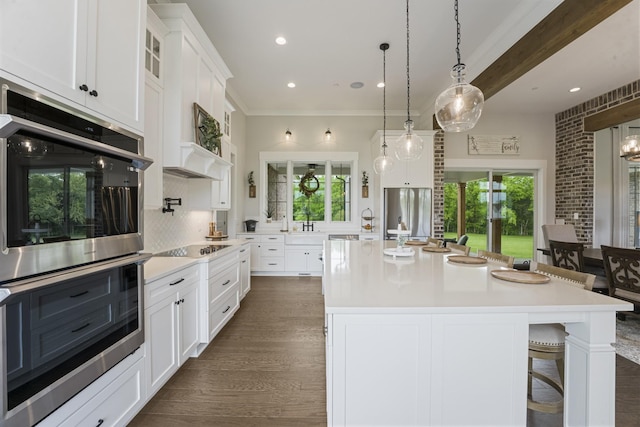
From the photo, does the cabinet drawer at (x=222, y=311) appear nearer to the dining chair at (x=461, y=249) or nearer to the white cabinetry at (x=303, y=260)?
the white cabinetry at (x=303, y=260)

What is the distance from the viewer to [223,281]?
9.41ft

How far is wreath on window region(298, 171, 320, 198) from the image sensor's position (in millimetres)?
5852

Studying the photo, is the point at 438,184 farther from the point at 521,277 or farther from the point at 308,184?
the point at 521,277

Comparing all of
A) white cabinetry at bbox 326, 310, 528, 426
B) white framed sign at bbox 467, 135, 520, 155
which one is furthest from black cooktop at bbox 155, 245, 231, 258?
white framed sign at bbox 467, 135, 520, 155

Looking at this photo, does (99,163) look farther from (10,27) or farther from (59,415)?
(59,415)

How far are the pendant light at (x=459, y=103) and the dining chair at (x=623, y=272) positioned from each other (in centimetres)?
203

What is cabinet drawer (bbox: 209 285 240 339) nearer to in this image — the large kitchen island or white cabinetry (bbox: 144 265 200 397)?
white cabinetry (bbox: 144 265 200 397)

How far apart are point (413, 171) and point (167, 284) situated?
4.36 meters

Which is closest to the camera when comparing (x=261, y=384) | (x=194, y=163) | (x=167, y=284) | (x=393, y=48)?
(x=167, y=284)

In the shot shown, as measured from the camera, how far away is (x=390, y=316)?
1.20m

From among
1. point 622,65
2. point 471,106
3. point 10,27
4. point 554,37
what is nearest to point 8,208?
point 10,27

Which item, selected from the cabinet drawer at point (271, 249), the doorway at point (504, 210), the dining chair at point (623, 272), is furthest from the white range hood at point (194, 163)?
the doorway at point (504, 210)

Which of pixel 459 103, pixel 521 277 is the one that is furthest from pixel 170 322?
pixel 459 103

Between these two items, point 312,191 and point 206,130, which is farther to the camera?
point 312,191
